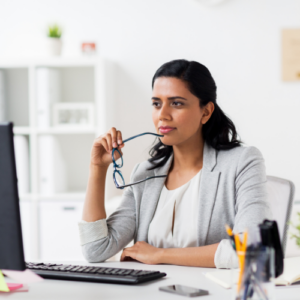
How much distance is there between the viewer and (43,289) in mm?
1098

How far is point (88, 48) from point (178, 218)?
1.63 m

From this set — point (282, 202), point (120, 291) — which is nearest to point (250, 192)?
point (282, 202)

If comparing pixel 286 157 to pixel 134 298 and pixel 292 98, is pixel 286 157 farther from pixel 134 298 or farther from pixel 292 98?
pixel 134 298

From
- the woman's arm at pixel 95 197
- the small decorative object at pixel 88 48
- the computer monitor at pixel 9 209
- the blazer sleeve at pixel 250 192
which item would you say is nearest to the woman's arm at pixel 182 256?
the blazer sleeve at pixel 250 192

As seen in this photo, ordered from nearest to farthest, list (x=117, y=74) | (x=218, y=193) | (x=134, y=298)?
(x=134, y=298)
(x=218, y=193)
(x=117, y=74)

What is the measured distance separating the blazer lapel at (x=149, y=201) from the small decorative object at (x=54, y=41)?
150 centimetres

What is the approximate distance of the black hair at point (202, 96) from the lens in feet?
5.56

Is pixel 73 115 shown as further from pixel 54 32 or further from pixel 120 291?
pixel 120 291

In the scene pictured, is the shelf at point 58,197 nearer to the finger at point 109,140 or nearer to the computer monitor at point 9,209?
the finger at point 109,140

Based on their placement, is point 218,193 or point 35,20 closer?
point 218,193

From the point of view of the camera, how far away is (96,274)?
1150 millimetres

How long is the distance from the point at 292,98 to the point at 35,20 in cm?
184

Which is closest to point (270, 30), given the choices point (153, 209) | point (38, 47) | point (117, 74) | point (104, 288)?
point (117, 74)

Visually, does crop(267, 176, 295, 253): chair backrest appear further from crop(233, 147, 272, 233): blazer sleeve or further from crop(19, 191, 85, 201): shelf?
crop(19, 191, 85, 201): shelf
